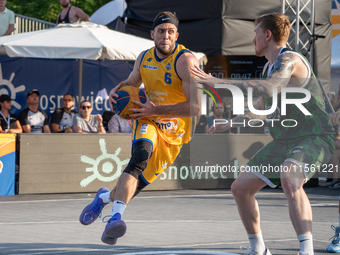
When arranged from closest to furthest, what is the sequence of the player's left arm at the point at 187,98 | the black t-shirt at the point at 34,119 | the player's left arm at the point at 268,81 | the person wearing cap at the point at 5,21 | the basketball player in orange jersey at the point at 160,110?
the player's left arm at the point at 268,81 < the basketball player in orange jersey at the point at 160,110 < the player's left arm at the point at 187,98 < the black t-shirt at the point at 34,119 < the person wearing cap at the point at 5,21

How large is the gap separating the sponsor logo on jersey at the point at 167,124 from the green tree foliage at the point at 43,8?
25020mm

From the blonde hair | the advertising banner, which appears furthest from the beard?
the advertising banner

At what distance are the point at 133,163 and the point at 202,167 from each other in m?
6.80

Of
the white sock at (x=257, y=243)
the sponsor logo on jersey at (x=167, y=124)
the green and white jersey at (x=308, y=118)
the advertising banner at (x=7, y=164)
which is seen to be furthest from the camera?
the advertising banner at (x=7, y=164)

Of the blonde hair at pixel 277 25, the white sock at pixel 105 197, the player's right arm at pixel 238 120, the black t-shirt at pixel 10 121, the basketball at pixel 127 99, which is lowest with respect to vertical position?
the white sock at pixel 105 197

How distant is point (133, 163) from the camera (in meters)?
4.95

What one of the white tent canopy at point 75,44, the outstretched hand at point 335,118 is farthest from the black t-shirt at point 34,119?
the outstretched hand at point 335,118

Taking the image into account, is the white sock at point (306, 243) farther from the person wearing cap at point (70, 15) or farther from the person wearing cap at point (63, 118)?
the person wearing cap at point (70, 15)

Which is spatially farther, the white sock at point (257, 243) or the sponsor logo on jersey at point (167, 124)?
the sponsor logo on jersey at point (167, 124)

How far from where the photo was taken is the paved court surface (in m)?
5.33

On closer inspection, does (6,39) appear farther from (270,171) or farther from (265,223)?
(270,171)

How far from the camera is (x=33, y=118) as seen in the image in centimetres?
1130

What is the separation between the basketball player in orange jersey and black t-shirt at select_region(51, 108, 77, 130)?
6254mm

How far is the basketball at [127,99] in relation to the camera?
5230 millimetres
